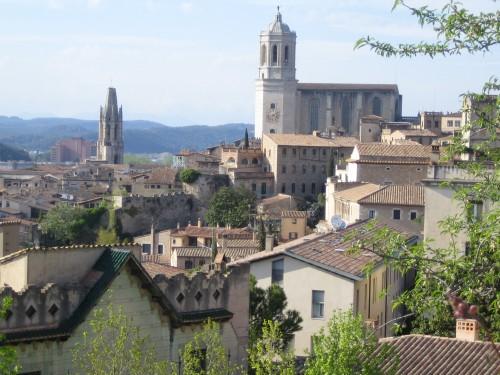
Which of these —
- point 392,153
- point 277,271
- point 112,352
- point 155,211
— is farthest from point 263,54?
point 112,352

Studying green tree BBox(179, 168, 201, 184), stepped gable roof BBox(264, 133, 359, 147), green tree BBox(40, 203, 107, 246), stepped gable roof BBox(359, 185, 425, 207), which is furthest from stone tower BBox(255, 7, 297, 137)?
stepped gable roof BBox(359, 185, 425, 207)

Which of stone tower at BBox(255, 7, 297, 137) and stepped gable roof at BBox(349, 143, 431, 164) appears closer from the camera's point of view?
stepped gable roof at BBox(349, 143, 431, 164)

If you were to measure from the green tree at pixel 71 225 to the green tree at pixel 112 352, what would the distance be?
2372 inches

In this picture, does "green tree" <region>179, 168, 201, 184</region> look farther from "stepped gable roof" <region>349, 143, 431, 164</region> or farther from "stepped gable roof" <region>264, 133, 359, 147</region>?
"stepped gable roof" <region>349, 143, 431, 164</region>

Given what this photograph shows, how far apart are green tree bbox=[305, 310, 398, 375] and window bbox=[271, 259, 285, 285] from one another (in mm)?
15690

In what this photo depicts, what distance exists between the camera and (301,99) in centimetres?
13450

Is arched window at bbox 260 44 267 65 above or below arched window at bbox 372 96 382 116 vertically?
above

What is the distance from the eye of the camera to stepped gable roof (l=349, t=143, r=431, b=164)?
69.4 meters

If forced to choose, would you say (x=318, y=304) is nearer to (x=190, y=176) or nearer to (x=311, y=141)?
(x=190, y=176)

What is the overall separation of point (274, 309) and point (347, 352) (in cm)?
1407

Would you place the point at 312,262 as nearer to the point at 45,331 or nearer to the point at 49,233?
the point at 45,331

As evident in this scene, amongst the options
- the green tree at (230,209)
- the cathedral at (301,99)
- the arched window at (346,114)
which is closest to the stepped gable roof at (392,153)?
the green tree at (230,209)

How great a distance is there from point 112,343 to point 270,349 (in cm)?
201

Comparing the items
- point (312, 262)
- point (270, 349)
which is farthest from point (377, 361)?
point (312, 262)
